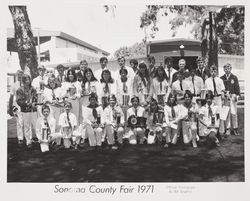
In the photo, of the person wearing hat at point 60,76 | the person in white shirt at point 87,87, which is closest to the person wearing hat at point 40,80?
the person wearing hat at point 60,76

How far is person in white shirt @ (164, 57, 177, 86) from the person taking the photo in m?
4.89

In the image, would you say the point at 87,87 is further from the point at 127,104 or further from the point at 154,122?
the point at 154,122

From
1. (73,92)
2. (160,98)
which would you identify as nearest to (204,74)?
(160,98)

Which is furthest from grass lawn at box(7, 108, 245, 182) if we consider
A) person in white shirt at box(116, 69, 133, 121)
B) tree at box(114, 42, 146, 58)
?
tree at box(114, 42, 146, 58)

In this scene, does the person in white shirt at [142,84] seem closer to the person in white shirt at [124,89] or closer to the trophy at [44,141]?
the person in white shirt at [124,89]

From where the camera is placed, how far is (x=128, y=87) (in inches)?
192

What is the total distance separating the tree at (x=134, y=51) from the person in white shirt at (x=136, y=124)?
566 mm

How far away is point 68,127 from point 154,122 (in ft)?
3.66

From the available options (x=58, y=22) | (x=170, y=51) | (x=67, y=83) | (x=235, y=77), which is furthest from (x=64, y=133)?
(x=235, y=77)

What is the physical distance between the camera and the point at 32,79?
480cm

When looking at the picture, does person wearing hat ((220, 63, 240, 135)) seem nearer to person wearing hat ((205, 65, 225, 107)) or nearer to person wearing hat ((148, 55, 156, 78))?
person wearing hat ((205, 65, 225, 107))
